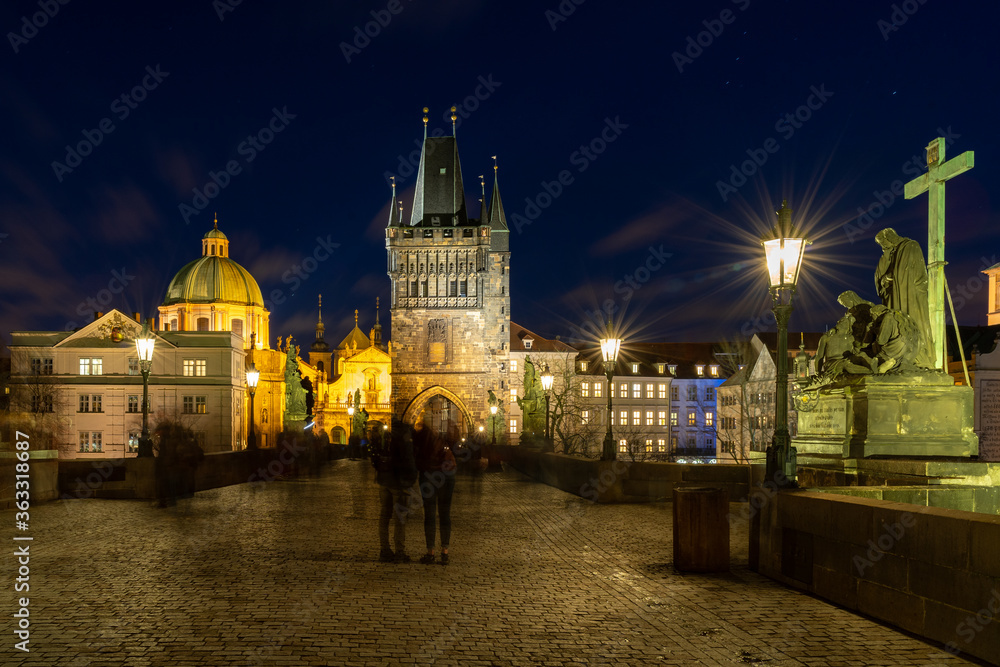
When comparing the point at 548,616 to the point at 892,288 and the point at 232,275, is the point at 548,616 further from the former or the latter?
the point at 232,275

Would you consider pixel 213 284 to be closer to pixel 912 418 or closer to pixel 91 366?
pixel 91 366

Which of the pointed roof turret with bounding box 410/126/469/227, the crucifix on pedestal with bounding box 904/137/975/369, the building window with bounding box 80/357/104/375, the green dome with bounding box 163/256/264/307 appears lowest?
the building window with bounding box 80/357/104/375

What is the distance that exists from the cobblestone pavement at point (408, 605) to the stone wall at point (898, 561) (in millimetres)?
185

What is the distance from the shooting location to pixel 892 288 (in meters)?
13.1

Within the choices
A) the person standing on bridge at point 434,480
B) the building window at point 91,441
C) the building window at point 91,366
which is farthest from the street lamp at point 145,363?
the building window at point 91,366

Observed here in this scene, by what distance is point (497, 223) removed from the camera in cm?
8450

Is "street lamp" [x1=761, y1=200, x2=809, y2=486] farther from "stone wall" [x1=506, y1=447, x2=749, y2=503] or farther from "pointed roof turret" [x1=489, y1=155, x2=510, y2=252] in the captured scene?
"pointed roof turret" [x1=489, y1=155, x2=510, y2=252]

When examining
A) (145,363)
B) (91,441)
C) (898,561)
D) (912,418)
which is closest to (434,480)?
(898,561)

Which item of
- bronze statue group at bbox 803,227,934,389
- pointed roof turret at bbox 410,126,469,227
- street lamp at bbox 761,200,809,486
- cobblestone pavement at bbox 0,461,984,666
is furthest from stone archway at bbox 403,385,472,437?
street lamp at bbox 761,200,809,486

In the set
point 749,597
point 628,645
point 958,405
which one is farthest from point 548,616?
point 958,405

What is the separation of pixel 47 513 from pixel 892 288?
45.4 feet

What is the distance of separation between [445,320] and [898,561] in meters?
66.4

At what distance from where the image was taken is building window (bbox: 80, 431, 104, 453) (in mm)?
63562

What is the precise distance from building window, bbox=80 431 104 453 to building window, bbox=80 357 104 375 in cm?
449
